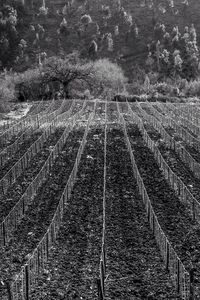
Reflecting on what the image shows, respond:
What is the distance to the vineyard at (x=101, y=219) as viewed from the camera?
11.9 meters

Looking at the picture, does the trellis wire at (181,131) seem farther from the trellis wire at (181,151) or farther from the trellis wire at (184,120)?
the trellis wire at (181,151)

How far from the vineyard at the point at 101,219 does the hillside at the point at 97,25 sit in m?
73.5

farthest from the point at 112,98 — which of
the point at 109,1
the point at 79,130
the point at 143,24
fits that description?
the point at 109,1

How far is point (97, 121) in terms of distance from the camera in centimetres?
3884

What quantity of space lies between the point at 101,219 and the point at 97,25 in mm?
107445

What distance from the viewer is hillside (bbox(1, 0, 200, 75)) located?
109 meters

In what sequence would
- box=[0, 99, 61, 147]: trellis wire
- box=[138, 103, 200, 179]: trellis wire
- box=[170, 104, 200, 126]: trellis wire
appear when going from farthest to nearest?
box=[170, 104, 200, 126]: trellis wire < box=[0, 99, 61, 147]: trellis wire < box=[138, 103, 200, 179]: trellis wire

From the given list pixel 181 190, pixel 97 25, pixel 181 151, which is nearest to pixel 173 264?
pixel 181 190

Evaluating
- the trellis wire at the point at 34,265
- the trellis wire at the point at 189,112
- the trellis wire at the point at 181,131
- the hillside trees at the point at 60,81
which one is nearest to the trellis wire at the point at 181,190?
the trellis wire at the point at 181,131

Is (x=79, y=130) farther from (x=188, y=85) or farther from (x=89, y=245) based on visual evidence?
(x=188, y=85)

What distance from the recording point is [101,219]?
16.6 m

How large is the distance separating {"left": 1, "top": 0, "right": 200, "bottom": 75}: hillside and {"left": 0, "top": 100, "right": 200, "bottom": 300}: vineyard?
73.5 m

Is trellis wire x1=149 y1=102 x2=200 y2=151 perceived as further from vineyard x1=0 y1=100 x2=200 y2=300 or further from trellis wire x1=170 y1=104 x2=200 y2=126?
trellis wire x1=170 y1=104 x2=200 y2=126

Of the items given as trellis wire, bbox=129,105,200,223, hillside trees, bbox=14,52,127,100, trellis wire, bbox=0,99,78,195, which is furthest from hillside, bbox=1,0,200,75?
trellis wire, bbox=129,105,200,223
